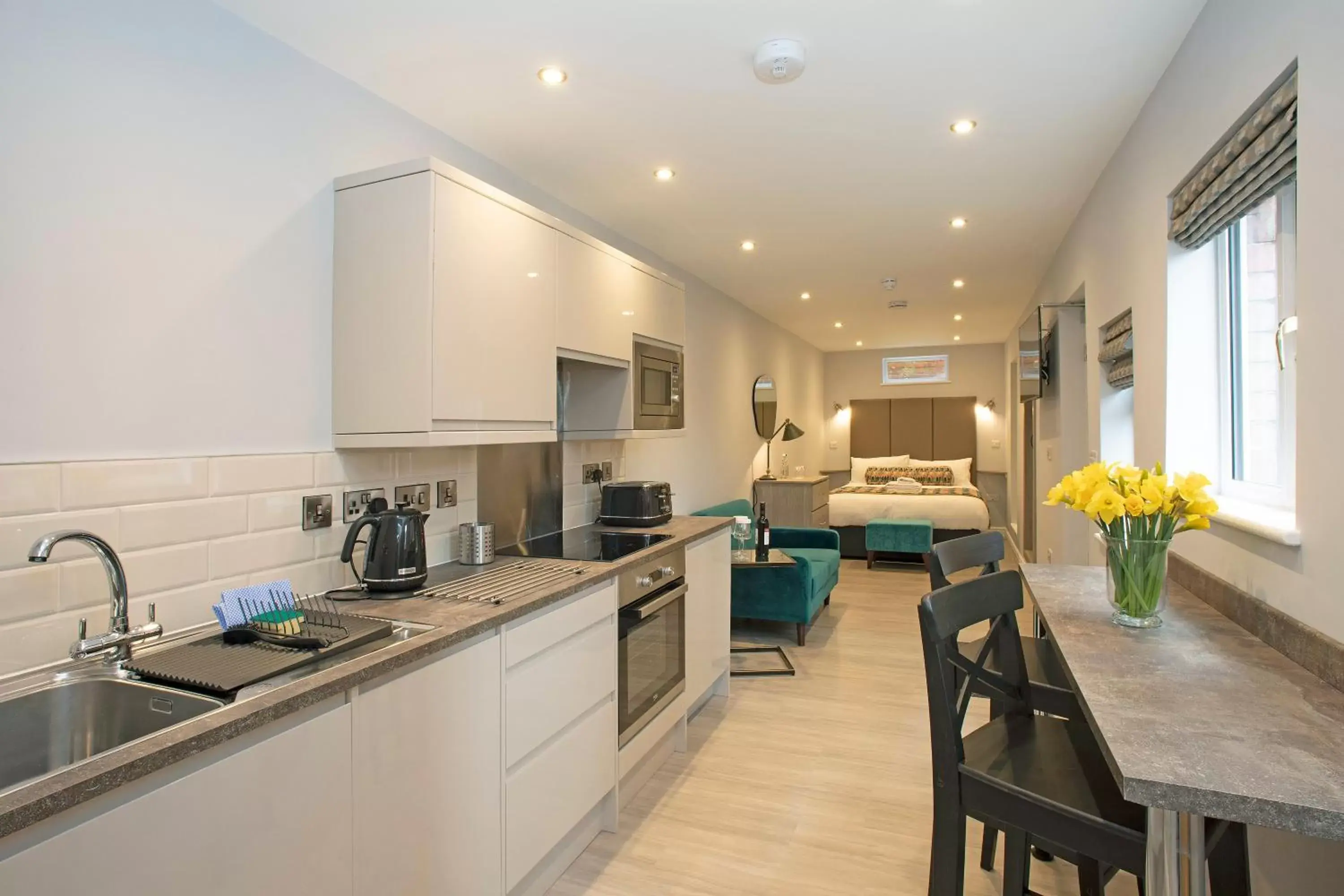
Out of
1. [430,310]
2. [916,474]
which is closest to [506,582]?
[430,310]

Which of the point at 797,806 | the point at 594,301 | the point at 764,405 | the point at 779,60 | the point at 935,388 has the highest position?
the point at 779,60

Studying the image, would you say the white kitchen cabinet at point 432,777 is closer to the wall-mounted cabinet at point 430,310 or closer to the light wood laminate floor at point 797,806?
the light wood laminate floor at point 797,806

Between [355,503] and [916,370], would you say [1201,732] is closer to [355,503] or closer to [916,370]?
[355,503]

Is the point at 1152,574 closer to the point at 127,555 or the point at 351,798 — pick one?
the point at 351,798

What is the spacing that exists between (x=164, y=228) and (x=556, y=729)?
165 centimetres

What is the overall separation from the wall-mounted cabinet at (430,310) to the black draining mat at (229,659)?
65 centimetres

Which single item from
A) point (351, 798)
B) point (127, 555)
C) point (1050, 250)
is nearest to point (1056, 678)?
point (351, 798)

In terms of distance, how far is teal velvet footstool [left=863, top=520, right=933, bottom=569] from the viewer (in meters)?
6.79

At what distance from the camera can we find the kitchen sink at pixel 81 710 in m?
1.27

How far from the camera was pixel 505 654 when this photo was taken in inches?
73.1

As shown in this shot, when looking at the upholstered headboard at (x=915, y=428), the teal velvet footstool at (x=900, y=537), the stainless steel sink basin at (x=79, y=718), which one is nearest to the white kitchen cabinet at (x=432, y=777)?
the stainless steel sink basin at (x=79, y=718)

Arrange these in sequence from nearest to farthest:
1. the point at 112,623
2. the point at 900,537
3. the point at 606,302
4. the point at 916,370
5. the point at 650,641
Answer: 1. the point at 112,623
2. the point at 650,641
3. the point at 606,302
4. the point at 900,537
5. the point at 916,370

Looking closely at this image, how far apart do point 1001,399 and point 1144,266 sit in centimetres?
739

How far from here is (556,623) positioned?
207cm
